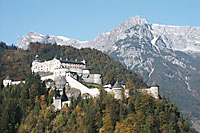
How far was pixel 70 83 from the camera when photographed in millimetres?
110812

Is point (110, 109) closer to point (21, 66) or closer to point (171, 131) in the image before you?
point (171, 131)

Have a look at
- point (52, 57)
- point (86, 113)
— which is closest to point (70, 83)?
point (86, 113)

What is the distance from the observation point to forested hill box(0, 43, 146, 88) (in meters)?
150

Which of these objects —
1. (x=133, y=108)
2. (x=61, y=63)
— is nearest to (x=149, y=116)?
(x=133, y=108)

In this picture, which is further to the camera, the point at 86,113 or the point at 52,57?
the point at 52,57

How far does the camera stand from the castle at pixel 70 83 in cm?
10019

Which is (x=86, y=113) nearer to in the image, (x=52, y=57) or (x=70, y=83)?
(x=70, y=83)

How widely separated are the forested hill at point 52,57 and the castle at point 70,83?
40.8 ft

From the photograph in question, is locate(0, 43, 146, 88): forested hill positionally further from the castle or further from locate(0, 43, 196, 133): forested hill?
locate(0, 43, 196, 133): forested hill

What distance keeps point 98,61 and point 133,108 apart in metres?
81.2

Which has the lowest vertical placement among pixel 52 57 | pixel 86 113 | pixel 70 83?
pixel 86 113

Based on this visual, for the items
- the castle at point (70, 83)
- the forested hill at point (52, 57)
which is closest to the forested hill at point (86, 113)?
the castle at point (70, 83)

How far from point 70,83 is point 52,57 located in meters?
56.4

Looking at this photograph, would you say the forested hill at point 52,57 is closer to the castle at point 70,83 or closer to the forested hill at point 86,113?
the castle at point 70,83
